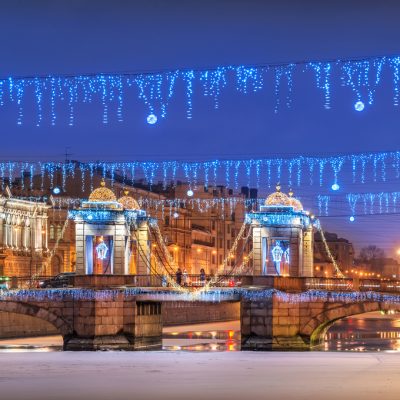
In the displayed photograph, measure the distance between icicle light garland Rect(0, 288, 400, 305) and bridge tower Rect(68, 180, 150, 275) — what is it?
476cm

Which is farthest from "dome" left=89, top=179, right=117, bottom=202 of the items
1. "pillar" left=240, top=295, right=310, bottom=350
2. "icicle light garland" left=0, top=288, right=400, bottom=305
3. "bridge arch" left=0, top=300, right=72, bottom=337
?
"pillar" left=240, top=295, right=310, bottom=350

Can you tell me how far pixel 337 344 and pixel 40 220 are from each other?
38622 millimetres

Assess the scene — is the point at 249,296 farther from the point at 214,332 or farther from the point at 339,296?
the point at 214,332

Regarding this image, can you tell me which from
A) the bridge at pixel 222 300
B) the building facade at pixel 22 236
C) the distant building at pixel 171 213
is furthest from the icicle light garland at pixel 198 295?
the building facade at pixel 22 236

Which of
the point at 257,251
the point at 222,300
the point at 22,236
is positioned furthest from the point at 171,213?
the point at 222,300

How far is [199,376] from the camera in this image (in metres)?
43.6

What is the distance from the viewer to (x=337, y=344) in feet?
269

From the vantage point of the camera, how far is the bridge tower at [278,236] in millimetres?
69062

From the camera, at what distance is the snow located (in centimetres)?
3703

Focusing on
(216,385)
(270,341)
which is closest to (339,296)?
(270,341)

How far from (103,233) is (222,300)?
29.4 ft

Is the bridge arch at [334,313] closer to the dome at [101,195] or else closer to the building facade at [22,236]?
the dome at [101,195]

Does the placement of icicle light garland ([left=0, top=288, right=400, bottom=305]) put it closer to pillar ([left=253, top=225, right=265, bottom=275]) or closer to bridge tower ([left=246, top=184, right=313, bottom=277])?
pillar ([left=253, top=225, right=265, bottom=275])

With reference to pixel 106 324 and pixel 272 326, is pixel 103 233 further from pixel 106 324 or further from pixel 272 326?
pixel 272 326
